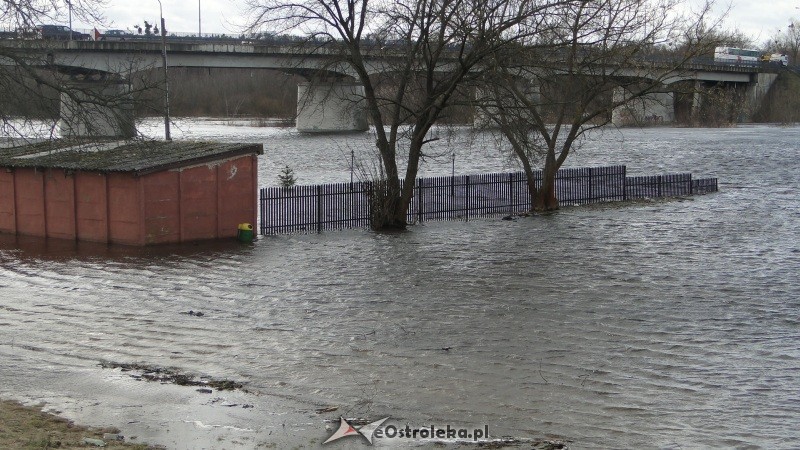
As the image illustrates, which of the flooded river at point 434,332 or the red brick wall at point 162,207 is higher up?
the red brick wall at point 162,207

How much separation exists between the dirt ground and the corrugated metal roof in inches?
588

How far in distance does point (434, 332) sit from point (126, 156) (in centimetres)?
1373

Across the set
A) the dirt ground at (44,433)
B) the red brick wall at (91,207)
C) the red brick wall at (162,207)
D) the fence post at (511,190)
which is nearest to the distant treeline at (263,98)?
the fence post at (511,190)

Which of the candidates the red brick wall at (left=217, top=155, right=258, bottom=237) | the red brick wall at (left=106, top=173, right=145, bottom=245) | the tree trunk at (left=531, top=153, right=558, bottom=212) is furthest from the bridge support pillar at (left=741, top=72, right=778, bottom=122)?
the red brick wall at (left=106, top=173, right=145, bottom=245)

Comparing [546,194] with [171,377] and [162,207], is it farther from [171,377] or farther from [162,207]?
[171,377]

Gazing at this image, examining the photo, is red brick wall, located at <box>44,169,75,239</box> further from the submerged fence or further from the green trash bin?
the submerged fence

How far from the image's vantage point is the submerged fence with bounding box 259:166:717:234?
30.1 metres

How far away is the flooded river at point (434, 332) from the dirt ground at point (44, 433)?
434 mm

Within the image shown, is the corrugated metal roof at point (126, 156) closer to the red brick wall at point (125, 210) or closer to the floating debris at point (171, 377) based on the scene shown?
the red brick wall at point (125, 210)

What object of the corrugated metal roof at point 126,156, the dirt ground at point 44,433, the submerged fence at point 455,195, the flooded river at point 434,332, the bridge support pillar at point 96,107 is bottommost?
the flooded river at point 434,332

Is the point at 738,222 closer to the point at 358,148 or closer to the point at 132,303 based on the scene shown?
the point at 132,303

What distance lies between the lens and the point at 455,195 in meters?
35.3

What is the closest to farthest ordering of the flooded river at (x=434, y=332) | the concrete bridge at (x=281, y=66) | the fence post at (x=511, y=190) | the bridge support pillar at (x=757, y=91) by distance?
1. the flooded river at (x=434, y=332)
2. the fence post at (x=511, y=190)
3. the concrete bridge at (x=281, y=66)
4. the bridge support pillar at (x=757, y=91)

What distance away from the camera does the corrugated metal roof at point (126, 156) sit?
83.6 feet
